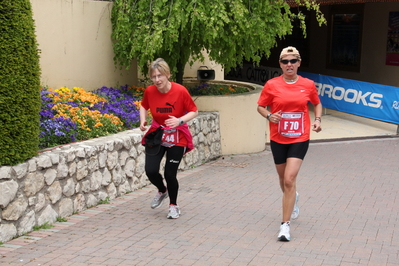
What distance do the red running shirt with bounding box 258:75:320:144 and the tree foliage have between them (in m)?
3.19

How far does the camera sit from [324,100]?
52.1 feet

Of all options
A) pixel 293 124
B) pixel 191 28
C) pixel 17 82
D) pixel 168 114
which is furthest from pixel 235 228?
pixel 191 28

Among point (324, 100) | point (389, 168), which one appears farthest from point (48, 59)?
point (324, 100)

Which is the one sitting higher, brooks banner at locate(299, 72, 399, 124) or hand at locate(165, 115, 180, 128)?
hand at locate(165, 115, 180, 128)

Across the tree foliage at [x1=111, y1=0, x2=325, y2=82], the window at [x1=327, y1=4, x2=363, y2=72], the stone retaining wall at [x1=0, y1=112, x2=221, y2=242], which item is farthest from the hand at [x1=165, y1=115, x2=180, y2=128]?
the window at [x1=327, y1=4, x2=363, y2=72]

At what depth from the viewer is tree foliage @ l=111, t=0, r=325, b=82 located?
878cm

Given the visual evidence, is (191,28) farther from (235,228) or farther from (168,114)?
(235,228)

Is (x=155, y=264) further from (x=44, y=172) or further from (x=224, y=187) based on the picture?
(x=224, y=187)

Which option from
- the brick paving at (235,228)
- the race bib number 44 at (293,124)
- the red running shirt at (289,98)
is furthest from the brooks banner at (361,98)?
the race bib number 44 at (293,124)

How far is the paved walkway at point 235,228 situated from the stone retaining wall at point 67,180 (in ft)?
0.49

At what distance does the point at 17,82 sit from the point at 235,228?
264cm

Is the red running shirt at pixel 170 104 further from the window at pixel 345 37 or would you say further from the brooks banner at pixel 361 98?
the window at pixel 345 37

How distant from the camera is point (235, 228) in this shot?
19.7ft

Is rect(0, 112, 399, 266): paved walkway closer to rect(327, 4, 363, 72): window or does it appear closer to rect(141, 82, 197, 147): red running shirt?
rect(141, 82, 197, 147): red running shirt
